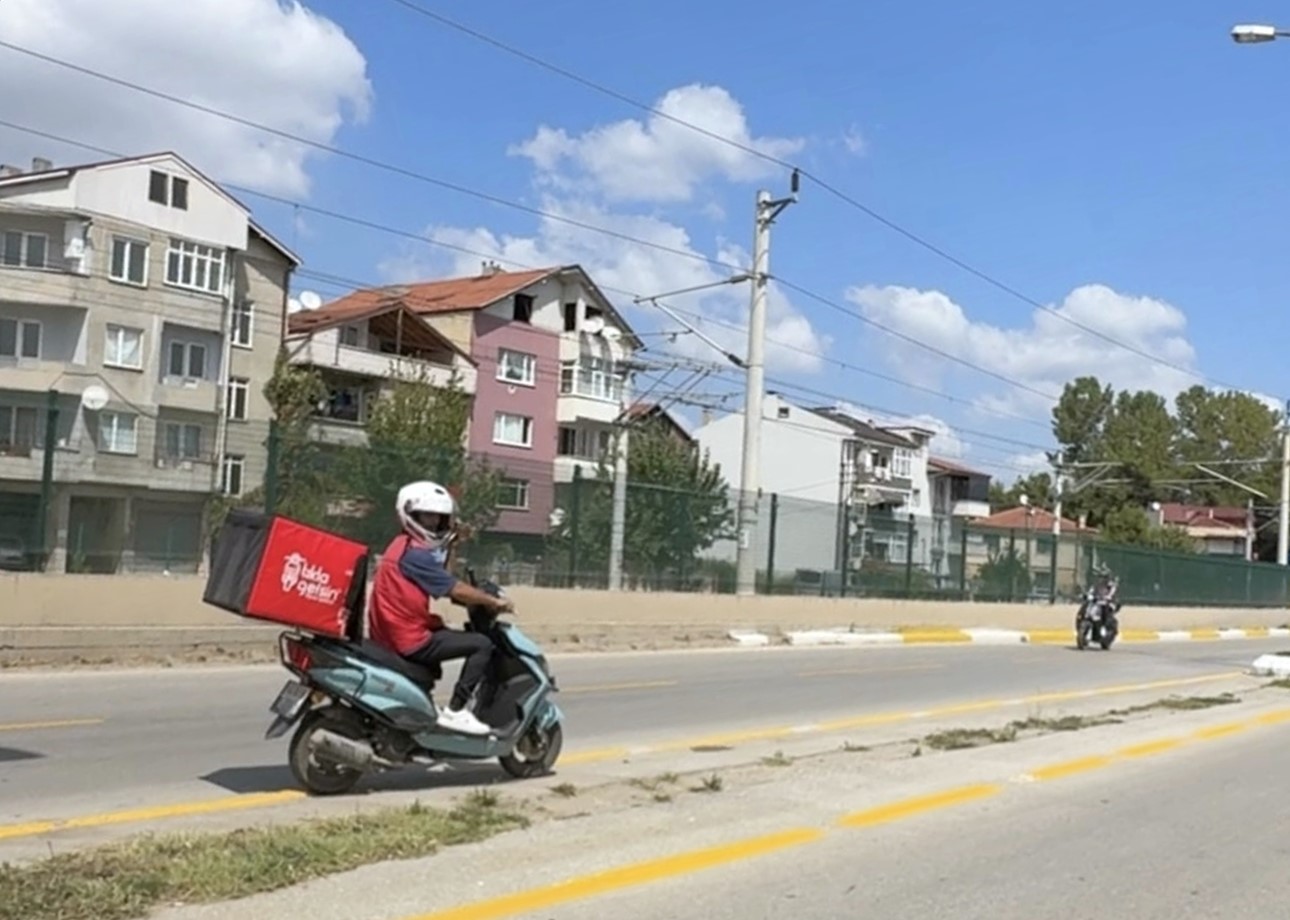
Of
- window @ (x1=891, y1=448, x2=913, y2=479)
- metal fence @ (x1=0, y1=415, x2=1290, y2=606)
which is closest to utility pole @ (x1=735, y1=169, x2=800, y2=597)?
metal fence @ (x1=0, y1=415, x2=1290, y2=606)

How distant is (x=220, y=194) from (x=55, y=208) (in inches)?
272

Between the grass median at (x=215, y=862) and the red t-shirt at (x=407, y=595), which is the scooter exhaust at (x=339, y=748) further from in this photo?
the grass median at (x=215, y=862)

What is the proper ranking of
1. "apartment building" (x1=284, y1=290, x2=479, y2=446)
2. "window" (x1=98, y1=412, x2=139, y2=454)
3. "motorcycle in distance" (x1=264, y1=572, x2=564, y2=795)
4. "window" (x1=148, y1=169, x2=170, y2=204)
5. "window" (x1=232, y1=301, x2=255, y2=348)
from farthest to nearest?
"apartment building" (x1=284, y1=290, x2=479, y2=446)
"window" (x1=232, y1=301, x2=255, y2=348)
"window" (x1=148, y1=169, x2=170, y2=204)
"window" (x1=98, y1=412, x2=139, y2=454)
"motorcycle in distance" (x1=264, y1=572, x2=564, y2=795)

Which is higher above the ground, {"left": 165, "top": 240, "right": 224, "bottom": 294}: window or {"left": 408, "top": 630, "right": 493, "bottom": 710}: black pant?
{"left": 165, "top": 240, "right": 224, "bottom": 294}: window

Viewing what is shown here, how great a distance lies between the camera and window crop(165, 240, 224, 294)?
55.2m

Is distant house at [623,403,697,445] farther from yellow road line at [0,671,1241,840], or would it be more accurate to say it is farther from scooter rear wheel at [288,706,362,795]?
scooter rear wheel at [288,706,362,795]

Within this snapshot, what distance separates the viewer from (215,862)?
6613 mm

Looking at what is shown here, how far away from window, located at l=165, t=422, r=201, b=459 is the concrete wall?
5.49ft

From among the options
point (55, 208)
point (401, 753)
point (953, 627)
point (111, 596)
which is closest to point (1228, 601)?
point (953, 627)

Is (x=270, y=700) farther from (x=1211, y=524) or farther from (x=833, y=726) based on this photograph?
(x=1211, y=524)

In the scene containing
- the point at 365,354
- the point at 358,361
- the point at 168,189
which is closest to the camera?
the point at 168,189

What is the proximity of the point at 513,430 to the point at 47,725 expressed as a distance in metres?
57.8

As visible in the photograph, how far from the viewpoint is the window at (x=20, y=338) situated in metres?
52.0

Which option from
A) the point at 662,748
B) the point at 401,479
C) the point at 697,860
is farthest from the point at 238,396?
the point at 697,860
